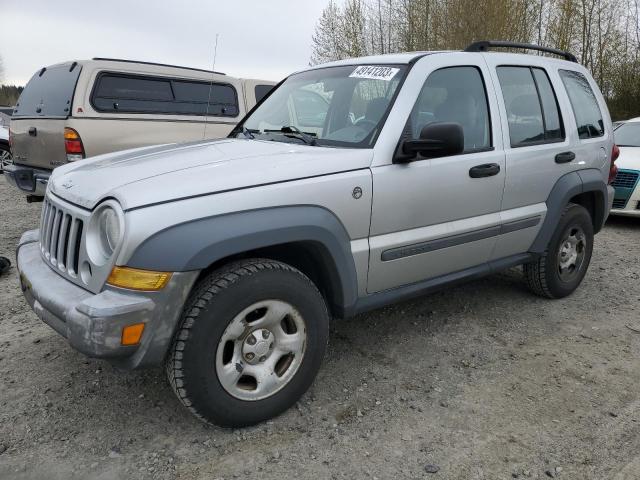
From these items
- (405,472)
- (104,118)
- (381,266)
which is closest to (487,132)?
(381,266)

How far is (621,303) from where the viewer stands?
4301 mm

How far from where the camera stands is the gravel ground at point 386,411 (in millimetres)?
2320

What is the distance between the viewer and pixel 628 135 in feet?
27.1

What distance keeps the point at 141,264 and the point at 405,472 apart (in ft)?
4.64

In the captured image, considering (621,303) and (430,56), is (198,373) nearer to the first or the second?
(430,56)

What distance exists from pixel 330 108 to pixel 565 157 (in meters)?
1.83

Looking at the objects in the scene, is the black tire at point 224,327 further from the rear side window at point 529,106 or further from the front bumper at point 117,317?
the rear side window at point 529,106

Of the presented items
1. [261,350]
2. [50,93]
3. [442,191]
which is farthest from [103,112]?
[261,350]

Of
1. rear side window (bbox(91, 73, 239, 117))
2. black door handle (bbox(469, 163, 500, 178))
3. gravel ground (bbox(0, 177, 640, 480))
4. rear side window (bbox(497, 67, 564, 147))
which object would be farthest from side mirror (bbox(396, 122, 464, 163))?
rear side window (bbox(91, 73, 239, 117))

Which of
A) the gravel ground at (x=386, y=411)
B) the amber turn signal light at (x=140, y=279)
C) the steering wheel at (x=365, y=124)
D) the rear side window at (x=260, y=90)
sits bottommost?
the gravel ground at (x=386, y=411)

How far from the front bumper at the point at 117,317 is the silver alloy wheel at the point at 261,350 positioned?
0.89 feet

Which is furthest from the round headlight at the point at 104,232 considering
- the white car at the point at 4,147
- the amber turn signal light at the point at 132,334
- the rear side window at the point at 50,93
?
the white car at the point at 4,147

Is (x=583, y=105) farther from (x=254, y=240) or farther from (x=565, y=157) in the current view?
(x=254, y=240)

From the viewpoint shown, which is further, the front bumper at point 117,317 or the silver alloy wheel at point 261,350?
the silver alloy wheel at point 261,350
